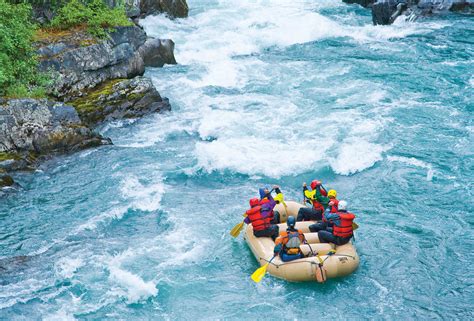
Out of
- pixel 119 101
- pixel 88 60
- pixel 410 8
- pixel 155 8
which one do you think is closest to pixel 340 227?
pixel 119 101

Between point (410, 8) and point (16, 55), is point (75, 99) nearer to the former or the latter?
point (16, 55)

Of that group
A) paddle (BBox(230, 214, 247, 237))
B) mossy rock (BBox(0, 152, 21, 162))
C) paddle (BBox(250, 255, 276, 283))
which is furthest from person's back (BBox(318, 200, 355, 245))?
mossy rock (BBox(0, 152, 21, 162))

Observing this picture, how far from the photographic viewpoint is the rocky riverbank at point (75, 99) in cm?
1505

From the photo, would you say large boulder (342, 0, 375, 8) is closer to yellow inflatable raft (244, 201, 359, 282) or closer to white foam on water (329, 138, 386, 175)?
white foam on water (329, 138, 386, 175)

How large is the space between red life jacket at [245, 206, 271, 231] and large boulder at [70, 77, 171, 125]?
7.30 m

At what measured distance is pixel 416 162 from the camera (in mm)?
15117

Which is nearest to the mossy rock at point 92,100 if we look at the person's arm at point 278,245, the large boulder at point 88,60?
the large boulder at point 88,60

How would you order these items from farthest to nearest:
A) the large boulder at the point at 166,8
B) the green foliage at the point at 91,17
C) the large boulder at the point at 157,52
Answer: the large boulder at the point at 166,8 < the large boulder at the point at 157,52 < the green foliage at the point at 91,17

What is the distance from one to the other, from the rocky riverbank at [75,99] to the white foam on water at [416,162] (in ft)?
24.0

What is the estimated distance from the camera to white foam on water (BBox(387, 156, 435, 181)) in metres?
14.5

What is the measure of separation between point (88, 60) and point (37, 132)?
3411 millimetres

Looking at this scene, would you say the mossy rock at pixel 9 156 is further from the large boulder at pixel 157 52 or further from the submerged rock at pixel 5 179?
the large boulder at pixel 157 52

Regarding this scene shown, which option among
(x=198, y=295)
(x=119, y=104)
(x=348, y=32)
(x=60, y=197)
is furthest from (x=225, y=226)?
(x=348, y=32)

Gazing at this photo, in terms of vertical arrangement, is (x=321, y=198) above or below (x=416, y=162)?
above
